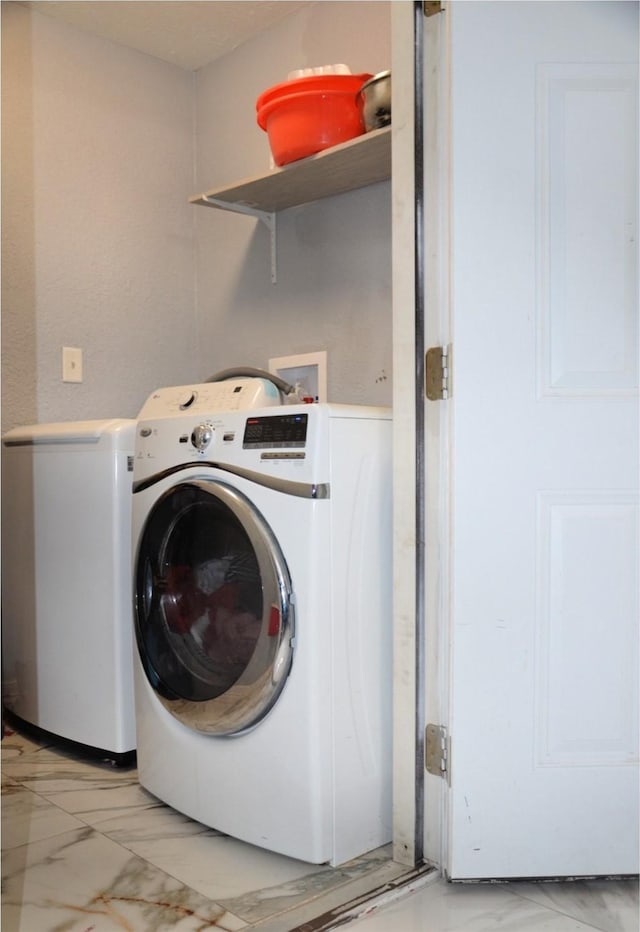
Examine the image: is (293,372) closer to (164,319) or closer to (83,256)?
(164,319)

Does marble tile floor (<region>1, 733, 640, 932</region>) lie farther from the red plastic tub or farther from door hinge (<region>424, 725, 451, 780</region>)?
the red plastic tub

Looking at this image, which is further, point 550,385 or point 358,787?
point 358,787

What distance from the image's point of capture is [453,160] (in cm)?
152

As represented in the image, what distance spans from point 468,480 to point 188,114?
215 centimetres

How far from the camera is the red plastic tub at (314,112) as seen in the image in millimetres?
2148

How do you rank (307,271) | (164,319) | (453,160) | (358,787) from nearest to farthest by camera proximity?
(453,160)
(358,787)
(307,271)
(164,319)

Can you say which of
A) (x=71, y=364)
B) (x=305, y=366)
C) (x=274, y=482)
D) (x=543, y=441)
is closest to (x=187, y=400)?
(x=305, y=366)

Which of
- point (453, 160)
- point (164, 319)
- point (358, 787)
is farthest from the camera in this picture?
point (164, 319)

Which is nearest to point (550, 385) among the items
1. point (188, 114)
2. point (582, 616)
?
point (582, 616)

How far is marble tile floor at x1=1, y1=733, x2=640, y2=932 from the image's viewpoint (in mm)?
1422

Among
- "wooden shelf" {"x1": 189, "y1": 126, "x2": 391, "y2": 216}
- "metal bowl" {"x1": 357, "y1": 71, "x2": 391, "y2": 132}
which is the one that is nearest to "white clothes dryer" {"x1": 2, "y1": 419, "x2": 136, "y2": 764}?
"wooden shelf" {"x1": 189, "y1": 126, "x2": 391, "y2": 216}

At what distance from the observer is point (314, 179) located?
93.4 inches

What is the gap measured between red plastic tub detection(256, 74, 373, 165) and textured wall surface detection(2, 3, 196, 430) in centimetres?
81

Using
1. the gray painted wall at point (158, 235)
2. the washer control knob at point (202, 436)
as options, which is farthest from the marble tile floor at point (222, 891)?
the gray painted wall at point (158, 235)
